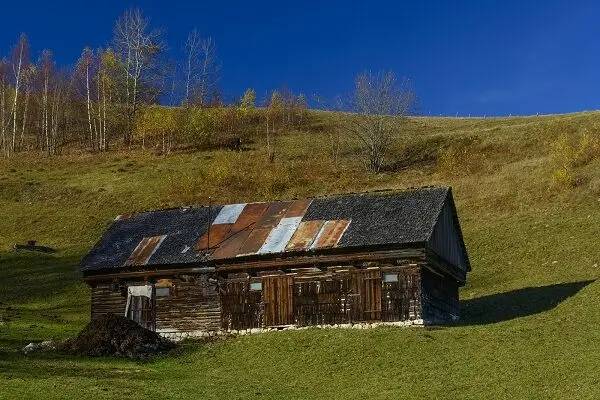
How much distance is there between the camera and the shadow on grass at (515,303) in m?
35.2

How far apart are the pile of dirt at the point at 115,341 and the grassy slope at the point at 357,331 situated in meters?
1.46

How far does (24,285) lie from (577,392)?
40.9 meters

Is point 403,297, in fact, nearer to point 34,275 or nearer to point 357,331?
point 357,331

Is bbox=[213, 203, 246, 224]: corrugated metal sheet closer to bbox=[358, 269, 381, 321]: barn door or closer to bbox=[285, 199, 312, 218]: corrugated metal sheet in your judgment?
bbox=[285, 199, 312, 218]: corrugated metal sheet

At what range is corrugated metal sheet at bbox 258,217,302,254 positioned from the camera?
116ft

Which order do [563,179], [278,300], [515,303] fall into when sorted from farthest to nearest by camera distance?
[563,179]
[515,303]
[278,300]

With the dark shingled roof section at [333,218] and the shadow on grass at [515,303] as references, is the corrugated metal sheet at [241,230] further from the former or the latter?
the shadow on grass at [515,303]

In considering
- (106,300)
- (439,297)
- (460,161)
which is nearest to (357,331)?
(439,297)

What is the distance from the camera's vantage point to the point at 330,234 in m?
35.3

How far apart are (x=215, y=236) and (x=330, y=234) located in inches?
259

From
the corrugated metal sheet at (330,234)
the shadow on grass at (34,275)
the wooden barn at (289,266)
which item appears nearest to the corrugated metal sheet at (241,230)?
the wooden barn at (289,266)

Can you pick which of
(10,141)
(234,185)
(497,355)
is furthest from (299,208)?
(10,141)

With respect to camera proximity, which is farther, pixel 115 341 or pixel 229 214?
pixel 229 214

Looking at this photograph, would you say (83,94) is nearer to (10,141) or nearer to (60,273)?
(10,141)
